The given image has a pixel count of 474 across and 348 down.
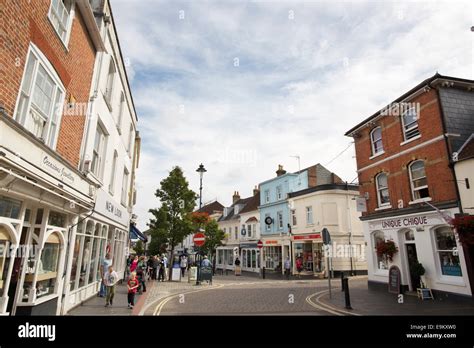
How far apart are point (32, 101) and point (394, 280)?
14.9 metres

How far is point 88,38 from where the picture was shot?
883cm

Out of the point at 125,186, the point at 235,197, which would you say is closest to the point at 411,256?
the point at 125,186

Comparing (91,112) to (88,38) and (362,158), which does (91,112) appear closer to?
(88,38)

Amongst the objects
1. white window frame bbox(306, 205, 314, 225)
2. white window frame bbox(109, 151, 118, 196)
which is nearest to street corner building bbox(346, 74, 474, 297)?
white window frame bbox(306, 205, 314, 225)

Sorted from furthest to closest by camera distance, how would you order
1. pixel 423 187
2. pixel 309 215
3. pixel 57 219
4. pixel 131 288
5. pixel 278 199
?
1. pixel 278 199
2. pixel 309 215
3. pixel 423 187
4. pixel 131 288
5. pixel 57 219

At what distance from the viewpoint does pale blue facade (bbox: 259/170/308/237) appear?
28252 mm

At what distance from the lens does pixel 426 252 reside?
467 inches

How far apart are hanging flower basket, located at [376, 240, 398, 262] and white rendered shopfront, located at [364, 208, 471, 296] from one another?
0.63 feet

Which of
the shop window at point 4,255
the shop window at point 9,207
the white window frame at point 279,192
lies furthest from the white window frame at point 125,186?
the white window frame at point 279,192

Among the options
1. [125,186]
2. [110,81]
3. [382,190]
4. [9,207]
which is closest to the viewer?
[9,207]

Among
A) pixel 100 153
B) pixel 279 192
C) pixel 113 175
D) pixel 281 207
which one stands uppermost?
pixel 279 192

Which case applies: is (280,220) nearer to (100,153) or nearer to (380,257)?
(380,257)

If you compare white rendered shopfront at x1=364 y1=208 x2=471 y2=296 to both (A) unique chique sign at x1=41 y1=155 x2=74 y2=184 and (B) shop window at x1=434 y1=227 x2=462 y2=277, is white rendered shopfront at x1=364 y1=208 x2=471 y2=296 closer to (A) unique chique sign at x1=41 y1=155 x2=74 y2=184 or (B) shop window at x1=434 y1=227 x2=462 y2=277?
(B) shop window at x1=434 y1=227 x2=462 y2=277

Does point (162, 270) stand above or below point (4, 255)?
below
